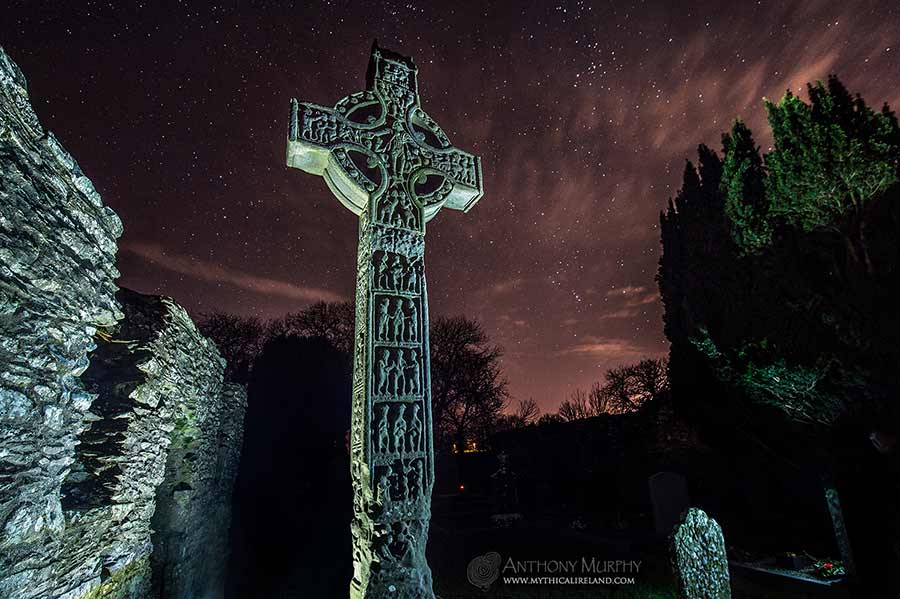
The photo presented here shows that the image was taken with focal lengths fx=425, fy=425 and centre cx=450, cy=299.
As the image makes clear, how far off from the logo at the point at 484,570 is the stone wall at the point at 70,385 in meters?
5.08

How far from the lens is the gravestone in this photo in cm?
1151

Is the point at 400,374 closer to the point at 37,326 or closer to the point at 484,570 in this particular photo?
the point at 37,326

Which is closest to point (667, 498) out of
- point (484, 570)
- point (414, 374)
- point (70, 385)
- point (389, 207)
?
point (484, 570)

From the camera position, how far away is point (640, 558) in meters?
8.66

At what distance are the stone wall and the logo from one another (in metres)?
5.08

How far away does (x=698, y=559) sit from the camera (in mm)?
4242

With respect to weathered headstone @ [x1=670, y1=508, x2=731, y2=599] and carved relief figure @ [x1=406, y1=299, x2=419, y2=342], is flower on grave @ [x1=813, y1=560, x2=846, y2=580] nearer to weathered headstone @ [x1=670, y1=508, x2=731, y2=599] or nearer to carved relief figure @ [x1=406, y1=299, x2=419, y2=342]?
weathered headstone @ [x1=670, y1=508, x2=731, y2=599]

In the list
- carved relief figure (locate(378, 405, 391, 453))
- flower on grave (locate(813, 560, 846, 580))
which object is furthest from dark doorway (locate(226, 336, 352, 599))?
flower on grave (locate(813, 560, 846, 580))

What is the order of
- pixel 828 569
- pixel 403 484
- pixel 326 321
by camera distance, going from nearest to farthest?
pixel 403 484, pixel 828 569, pixel 326 321

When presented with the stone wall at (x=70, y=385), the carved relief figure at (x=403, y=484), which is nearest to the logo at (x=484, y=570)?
the stone wall at (x=70, y=385)

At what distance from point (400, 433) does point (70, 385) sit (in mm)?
2082

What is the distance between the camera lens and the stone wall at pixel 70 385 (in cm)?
202

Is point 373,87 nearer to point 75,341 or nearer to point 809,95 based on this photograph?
point 75,341

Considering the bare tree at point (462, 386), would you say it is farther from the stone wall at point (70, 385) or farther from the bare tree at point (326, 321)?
the stone wall at point (70, 385)
